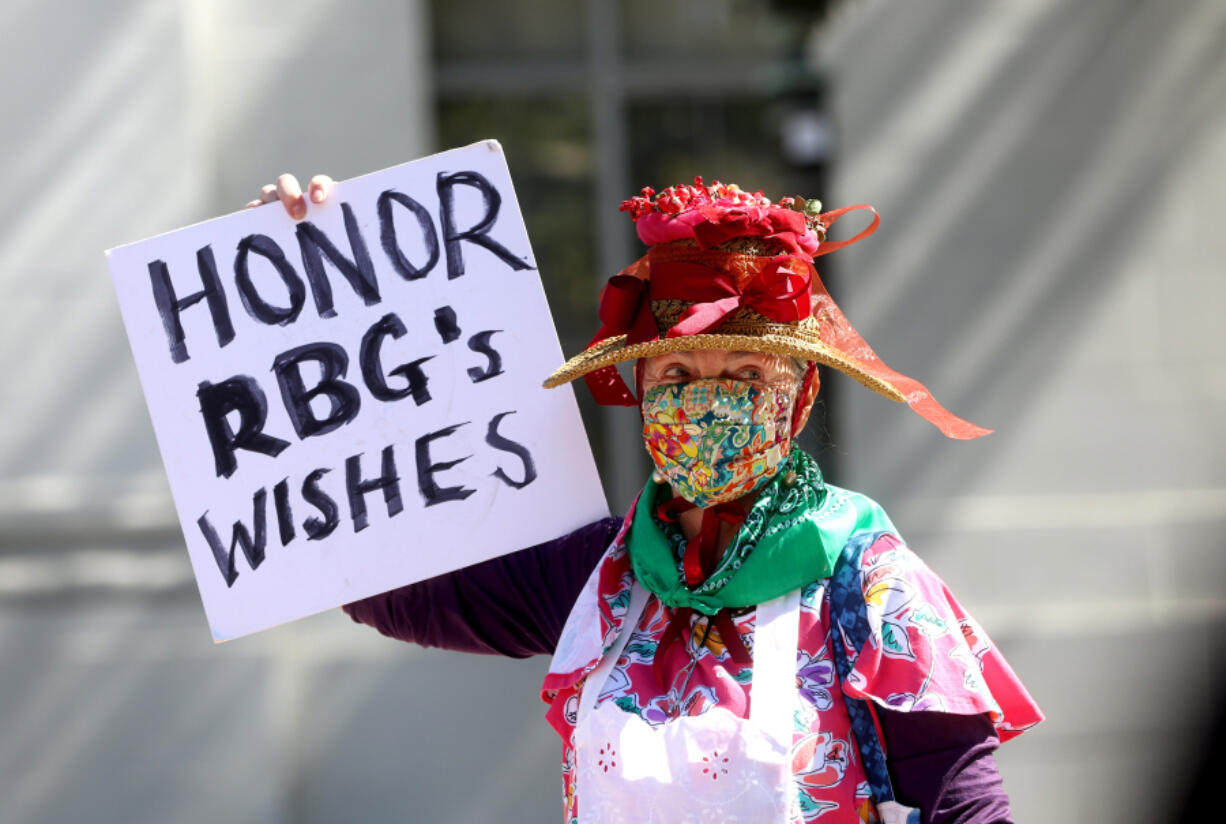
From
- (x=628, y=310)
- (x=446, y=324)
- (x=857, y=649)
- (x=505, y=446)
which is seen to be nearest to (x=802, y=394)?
(x=628, y=310)

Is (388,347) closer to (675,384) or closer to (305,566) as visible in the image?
(305,566)

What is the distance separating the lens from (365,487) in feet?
7.64

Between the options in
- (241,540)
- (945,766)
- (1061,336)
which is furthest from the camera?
(1061,336)

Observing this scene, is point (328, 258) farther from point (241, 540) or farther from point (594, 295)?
point (594, 295)

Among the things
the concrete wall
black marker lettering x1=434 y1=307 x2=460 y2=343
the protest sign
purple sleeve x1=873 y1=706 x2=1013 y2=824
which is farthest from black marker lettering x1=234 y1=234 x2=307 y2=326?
the concrete wall

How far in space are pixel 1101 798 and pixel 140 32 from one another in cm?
451

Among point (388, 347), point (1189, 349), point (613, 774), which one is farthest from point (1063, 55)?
point (613, 774)

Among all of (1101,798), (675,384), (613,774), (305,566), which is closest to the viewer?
(613,774)

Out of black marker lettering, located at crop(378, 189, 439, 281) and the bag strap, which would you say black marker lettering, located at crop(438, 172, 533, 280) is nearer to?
black marker lettering, located at crop(378, 189, 439, 281)

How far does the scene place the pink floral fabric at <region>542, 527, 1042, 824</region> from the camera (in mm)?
1812

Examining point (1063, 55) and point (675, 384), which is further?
point (1063, 55)

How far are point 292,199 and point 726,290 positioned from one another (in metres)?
0.81

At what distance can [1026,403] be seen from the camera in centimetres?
535

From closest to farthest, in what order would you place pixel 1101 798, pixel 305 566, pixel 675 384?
pixel 675 384 < pixel 305 566 < pixel 1101 798
